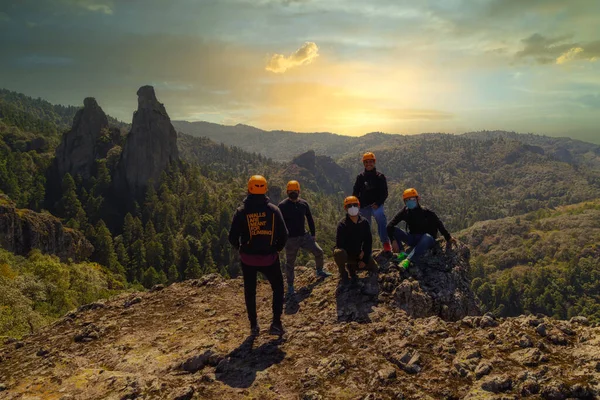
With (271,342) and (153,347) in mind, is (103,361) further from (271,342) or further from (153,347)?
(271,342)

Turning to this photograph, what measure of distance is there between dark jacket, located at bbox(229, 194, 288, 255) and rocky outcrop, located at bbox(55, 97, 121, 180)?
145485 mm

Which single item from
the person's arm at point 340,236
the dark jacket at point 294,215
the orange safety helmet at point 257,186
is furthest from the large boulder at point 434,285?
the orange safety helmet at point 257,186

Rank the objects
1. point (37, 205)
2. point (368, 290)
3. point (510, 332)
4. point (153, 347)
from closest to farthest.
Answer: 1. point (510, 332)
2. point (153, 347)
3. point (368, 290)
4. point (37, 205)

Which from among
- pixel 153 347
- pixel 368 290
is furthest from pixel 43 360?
pixel 368 290

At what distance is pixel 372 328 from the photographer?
870 centimetres

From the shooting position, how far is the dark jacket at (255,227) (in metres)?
8.59

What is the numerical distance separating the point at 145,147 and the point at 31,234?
248ft

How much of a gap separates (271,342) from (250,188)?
13.2 feet

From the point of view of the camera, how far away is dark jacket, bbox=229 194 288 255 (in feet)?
28.2

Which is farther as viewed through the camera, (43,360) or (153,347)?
(153,347)

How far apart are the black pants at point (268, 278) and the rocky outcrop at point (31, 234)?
65225 mm

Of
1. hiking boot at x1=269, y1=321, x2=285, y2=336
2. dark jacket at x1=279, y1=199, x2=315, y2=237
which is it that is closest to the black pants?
hiking boot at x1=269, y1=321, x2=285, y2=336

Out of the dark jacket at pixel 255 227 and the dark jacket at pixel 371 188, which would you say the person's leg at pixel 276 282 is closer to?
the dark jacket at pixel 255 227

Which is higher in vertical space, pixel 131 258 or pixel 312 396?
pixel 312 396
